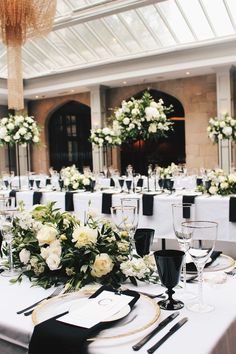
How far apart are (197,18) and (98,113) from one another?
4887 mm

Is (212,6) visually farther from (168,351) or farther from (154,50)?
(168,351)

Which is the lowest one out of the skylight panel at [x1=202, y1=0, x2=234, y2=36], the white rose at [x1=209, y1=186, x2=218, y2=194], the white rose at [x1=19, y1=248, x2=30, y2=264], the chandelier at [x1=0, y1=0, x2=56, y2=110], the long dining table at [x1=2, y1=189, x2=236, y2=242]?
the long dining table at [x1=2, y1=189, x2=236, y2=242]

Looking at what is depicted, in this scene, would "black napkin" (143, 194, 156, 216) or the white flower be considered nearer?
the white flower

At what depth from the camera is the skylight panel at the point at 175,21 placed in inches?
401

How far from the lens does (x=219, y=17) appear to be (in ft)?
33.9

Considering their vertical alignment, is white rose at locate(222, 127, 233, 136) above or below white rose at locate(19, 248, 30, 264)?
above

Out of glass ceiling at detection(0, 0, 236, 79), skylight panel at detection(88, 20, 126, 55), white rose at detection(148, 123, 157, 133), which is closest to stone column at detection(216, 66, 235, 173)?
glass ceiling at detection(0, 0, 236, 79)

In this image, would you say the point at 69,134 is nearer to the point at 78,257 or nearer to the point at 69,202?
the point at 69,202

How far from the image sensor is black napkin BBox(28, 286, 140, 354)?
45.8 inches

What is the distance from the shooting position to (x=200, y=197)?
15.6ft

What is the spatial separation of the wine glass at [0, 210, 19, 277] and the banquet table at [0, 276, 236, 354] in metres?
0.19

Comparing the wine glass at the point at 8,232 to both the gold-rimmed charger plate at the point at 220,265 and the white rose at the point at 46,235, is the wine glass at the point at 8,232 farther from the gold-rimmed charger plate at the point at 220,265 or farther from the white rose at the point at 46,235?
the gold-rimmed charger plate at the point at 220,265

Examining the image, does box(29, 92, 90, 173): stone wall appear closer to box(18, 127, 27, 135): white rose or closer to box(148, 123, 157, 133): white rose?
box(18, 127, 27, 135): white rose

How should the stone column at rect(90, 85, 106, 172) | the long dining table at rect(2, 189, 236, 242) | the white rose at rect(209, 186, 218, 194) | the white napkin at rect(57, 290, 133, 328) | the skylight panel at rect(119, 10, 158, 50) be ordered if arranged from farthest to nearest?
the stone column at rect(90, 85, 106, 172) → the skylight panel at rect(119, 10, 158, 50) → the white rose at rect(209, 186, 218, 194) → the long dining table at rect(2, 189, 236, 242) → the white napkin at rect(57, 290, 133, 328)
